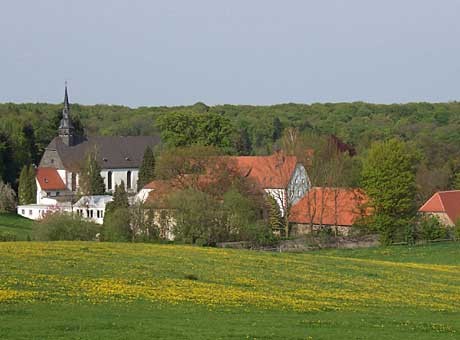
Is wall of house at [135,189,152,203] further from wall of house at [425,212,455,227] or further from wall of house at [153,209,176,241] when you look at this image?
wall of house at [425,212,455,227]

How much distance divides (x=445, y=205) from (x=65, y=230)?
34976 millimetres

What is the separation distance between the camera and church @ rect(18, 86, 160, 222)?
4193 inches

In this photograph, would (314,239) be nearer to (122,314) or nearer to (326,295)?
(326,295)

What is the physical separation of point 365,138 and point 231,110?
6955 cm

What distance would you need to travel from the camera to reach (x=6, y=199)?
95125 mm

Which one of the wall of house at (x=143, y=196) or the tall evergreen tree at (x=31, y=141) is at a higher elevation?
the tall evergreen tree at (x=31, y=141)

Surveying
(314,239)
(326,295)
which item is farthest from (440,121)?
(326,295)

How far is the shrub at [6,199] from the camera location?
9419 centimetres

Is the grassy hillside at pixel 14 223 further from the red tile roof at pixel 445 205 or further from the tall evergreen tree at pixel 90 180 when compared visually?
the red tile roof at pixel 445 205

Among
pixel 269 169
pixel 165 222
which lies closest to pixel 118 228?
pixel 165 222

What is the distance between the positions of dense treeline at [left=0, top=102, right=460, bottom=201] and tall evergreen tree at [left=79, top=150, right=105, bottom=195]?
8.94 metres

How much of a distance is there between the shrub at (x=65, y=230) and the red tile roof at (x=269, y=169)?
23.0m

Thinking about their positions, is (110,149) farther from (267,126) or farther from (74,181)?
(267,126)

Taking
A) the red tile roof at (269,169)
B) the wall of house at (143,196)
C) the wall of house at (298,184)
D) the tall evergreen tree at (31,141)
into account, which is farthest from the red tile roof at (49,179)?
the wall of house at (298,184)
